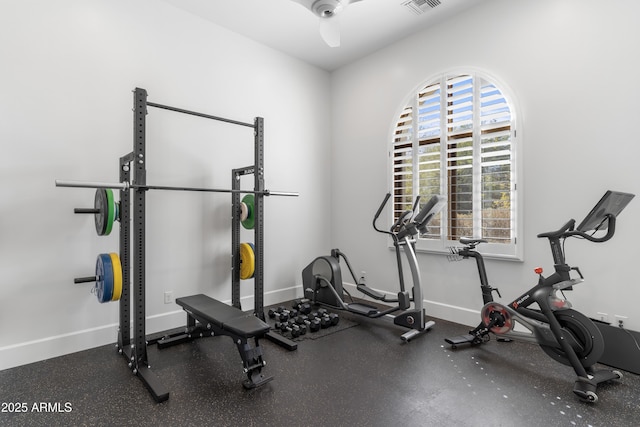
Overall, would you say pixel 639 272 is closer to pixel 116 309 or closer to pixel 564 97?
pixel 564 97

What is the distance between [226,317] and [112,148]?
1.91 metres

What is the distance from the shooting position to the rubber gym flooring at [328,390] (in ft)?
6.23

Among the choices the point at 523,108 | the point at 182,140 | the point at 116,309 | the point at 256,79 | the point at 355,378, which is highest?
the point at 256,79

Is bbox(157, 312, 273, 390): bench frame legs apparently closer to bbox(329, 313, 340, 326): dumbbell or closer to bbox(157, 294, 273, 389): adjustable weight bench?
bbox(157, 294, 273, 389): adjustable weight bench

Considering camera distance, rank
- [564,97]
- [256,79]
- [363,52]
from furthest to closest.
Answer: [363,52] < [256,79] < [564,97]

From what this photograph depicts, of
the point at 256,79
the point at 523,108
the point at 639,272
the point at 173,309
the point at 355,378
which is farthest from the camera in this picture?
the point at 256,79

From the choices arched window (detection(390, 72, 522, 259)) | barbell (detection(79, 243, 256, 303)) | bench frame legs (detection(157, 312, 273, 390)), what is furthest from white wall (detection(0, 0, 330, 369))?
arched window (detection(390, 72, 522, 259))

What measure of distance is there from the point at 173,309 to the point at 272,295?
4.11 ft

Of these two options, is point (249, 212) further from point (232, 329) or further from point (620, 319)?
point (620, 319)

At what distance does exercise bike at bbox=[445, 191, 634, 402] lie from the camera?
2.15m

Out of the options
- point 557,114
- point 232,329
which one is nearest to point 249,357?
point 232,329

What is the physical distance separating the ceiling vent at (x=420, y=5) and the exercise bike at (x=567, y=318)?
98.5 inches

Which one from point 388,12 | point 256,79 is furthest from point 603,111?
point 256,79

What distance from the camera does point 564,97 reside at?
114 inches
